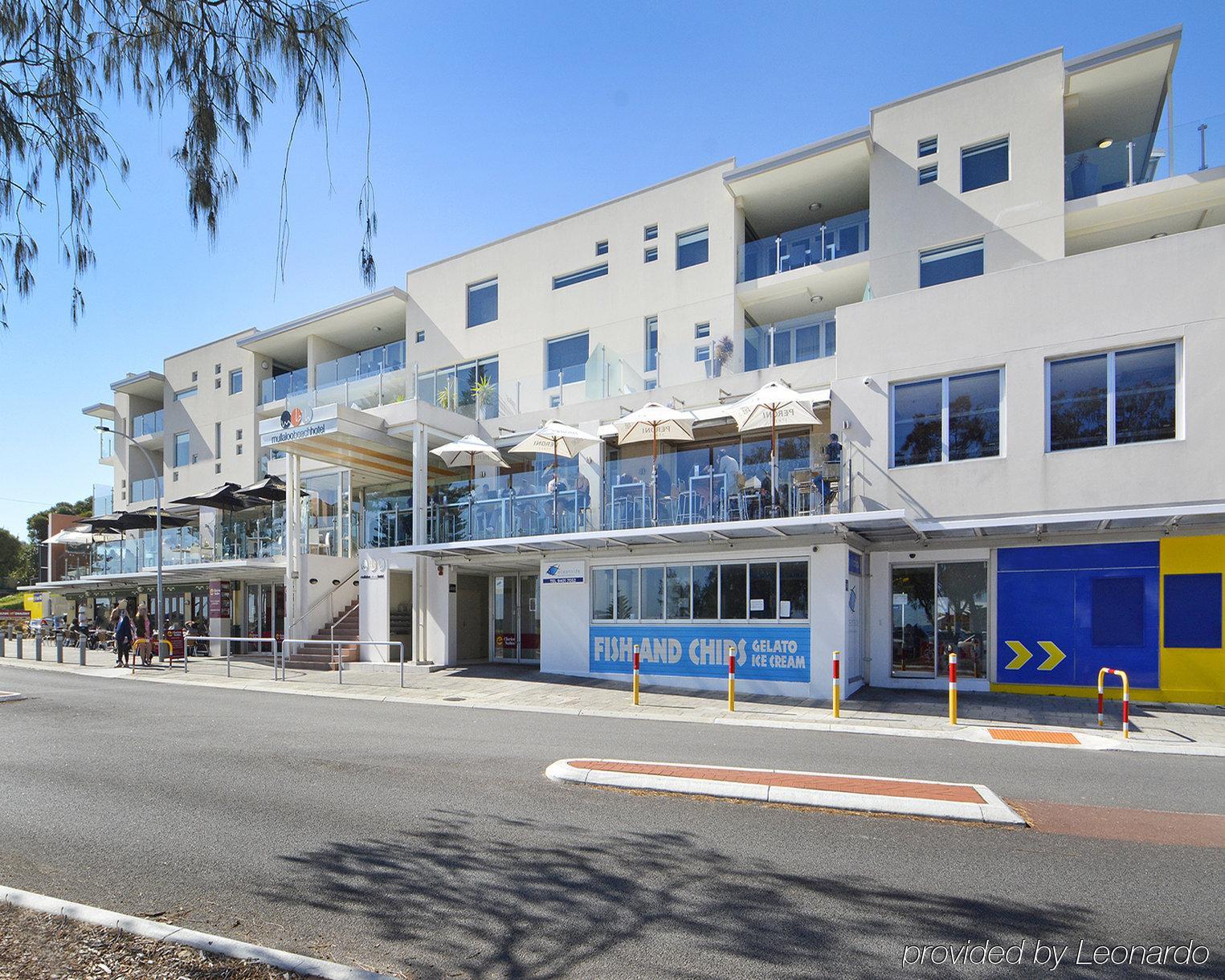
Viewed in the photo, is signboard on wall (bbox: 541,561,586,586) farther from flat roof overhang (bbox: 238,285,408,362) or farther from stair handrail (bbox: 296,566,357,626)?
flat roof overhang (bbox: 238,285,408,362)

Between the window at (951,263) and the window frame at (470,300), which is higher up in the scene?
the window frame at (470,300)

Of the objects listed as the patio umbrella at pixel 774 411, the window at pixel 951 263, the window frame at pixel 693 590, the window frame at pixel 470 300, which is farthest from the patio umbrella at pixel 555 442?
the window at pixel 951 263

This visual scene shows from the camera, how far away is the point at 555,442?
61.7 feet

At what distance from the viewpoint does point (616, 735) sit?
35.2 feet

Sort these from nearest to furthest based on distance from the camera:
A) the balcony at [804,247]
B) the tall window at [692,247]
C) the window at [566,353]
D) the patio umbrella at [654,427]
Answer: the patio umbrella at [654,427]
the balcony at [804,247]
the tall window at [692,247]
the window at [566,353]

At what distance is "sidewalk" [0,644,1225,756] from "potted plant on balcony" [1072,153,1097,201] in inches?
453

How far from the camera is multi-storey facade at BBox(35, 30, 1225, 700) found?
46.5ft

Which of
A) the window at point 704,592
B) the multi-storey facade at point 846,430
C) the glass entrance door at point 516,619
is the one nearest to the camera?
the multi-storey facade at point 846,430

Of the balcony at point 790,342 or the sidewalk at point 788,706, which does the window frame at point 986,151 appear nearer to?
the balcony at point 790,342

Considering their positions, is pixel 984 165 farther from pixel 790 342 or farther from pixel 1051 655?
pixel 1051 655

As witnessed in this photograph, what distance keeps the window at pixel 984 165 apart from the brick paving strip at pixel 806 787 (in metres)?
15.9

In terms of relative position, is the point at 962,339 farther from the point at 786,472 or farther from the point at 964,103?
the point at 964,103

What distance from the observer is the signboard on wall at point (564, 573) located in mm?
18266

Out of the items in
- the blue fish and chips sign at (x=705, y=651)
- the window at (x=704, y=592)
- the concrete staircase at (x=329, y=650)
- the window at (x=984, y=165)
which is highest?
the window at (x=984, y=165)
